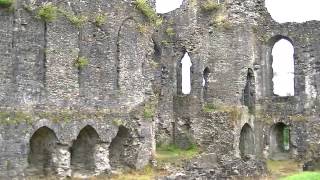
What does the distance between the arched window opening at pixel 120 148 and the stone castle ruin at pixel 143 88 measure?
5 centimetres

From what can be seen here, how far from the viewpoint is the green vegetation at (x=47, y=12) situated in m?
21.7

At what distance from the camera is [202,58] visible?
1232 inches

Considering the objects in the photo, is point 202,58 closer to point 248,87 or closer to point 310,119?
point 248,87

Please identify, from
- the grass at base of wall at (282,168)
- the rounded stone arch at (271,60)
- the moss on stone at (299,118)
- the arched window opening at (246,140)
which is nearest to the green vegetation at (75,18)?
the grass at base of wall at (282,168)

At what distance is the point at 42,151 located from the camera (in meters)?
22.0

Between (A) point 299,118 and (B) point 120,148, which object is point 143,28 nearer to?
(B) point 120,148

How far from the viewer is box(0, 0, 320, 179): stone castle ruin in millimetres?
21203

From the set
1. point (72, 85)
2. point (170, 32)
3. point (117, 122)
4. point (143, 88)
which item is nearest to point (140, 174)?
point (117, 122)

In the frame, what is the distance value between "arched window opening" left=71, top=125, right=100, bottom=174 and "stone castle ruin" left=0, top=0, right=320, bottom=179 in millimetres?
56

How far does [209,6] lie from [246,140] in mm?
8007

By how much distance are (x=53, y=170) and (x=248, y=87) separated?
14.3 m

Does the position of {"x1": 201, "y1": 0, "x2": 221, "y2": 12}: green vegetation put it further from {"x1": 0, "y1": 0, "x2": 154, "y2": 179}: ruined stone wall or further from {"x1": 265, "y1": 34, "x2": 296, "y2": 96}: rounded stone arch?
{"x1": 0, "y1": 0, "x2": 154, "y2": 179}: ruined stone wall

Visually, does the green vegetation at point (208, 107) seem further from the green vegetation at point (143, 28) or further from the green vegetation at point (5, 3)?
the green vegetation at point (5, 3)

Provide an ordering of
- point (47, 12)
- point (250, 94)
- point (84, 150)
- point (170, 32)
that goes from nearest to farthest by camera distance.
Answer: point (47, 12)
point (84, 150)
point (250, 94)
point (170, 32)
